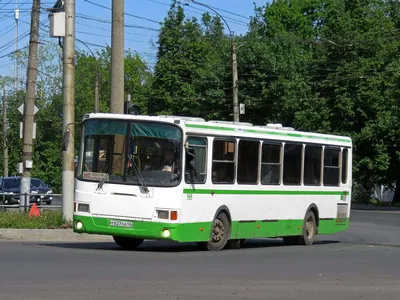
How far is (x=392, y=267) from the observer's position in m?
16.5

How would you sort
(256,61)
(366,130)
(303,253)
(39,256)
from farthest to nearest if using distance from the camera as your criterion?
(256,61), (366,130), (303,253), (39,256)

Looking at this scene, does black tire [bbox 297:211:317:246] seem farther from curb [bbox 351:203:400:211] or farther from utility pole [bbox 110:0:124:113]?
curb [bbox 351:203:400:211]

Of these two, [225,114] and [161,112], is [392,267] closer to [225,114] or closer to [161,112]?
[225,114]

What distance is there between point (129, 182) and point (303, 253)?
13.9ft

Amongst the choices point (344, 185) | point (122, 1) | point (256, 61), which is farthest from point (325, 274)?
point (256, 61)

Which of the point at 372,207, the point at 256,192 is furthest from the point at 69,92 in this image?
the point at 372,207

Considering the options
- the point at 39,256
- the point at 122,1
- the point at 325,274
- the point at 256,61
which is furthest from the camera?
the point at 256,61

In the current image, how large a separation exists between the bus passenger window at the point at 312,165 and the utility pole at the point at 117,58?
4.83 metres

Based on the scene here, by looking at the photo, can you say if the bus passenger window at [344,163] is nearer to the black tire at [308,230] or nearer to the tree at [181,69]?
the black tire at [308,230]

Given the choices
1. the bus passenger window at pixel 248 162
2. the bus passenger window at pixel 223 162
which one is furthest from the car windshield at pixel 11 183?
the bus passenger window at pixel 223 162

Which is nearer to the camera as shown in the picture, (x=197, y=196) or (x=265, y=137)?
(x=197, y=196)

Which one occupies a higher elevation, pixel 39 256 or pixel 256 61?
pixel 256 61

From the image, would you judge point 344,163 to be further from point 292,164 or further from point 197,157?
point 197,157

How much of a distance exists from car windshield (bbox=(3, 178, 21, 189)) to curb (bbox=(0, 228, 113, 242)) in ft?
83.8
